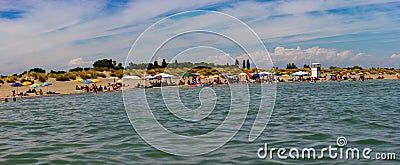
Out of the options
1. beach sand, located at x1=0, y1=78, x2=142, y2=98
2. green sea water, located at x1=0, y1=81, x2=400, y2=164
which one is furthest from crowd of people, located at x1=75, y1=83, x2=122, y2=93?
green sea water, located at x1=0, y1=81, x2=400, y2=164

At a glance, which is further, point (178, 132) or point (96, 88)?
point (96, 88)

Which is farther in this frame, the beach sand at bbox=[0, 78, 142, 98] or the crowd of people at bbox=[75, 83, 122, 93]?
the crowd of people at bbox=[75, 83, 122, 93]

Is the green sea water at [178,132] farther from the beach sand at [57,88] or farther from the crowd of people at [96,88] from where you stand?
the crowd of people at [96,88]

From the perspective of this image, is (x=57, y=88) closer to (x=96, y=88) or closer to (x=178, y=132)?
(x=96, y=88)

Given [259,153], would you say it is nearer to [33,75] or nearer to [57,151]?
[57,151]

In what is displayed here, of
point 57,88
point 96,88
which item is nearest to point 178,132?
point 96,88

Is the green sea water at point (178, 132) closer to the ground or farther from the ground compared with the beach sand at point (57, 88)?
closer to the ground

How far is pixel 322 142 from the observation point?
11.8m

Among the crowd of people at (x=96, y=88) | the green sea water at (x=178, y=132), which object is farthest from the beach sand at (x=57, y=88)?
the green sea water at (x=178, y=132)

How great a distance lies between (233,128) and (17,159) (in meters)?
7.75

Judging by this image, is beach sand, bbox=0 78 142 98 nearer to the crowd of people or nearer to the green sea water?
the crowd of people

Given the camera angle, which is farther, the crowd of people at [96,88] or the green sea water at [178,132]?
the crowd of people at [96,88]

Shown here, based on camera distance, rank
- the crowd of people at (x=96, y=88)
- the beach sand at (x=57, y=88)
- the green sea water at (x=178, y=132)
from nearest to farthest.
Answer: the green sea water at (x=178, y=132), the beach sand at (x=57, y=88), the crowd of people at (x=96, y=88)

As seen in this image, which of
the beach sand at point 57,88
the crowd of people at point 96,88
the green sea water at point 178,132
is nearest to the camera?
the green sea water at point 178,132
